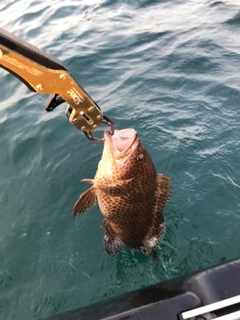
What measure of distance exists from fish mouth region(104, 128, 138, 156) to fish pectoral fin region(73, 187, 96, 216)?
1.82ft

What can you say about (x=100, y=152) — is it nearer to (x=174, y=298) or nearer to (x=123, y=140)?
(x=123, y=140)

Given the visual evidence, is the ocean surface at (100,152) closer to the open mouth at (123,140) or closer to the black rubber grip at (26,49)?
the open mouth at (123,140)

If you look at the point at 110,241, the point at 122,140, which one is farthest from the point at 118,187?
the point at 110,241

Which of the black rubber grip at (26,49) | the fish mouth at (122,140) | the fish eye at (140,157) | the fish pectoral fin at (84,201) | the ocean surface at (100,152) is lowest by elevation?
the ocean surface at (100,152)

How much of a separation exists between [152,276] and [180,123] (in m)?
2.97

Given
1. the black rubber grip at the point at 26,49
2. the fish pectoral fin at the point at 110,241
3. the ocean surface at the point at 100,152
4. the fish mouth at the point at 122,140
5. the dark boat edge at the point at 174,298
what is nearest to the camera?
the black rubber grip at the point at 26,49

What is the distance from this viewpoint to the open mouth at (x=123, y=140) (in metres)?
3.40

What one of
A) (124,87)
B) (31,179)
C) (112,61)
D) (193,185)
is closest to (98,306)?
(193,185)

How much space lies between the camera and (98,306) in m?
2.72

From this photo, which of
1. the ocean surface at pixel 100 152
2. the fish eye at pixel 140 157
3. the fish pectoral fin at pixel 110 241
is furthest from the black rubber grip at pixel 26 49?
the ocean surface at pixel 100 152

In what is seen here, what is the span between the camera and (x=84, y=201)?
Result: 3637mm

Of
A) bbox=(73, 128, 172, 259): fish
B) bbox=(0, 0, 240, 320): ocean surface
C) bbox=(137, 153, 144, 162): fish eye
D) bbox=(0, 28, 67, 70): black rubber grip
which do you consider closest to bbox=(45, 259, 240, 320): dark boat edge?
bbox=(73, 128, 172, 259): fish

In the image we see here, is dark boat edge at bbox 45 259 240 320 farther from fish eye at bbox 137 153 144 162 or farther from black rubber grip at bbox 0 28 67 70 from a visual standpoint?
black rubber grip at bbox 0 28 67 70

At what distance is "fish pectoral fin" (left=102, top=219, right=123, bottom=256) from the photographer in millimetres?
4039
